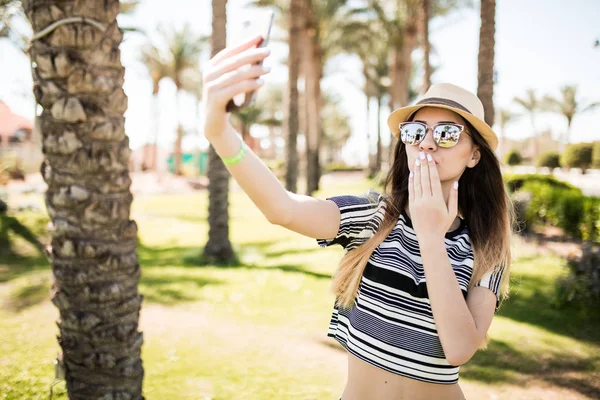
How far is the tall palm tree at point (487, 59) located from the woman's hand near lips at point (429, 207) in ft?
23.6

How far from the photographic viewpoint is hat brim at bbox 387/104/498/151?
196 centimetres

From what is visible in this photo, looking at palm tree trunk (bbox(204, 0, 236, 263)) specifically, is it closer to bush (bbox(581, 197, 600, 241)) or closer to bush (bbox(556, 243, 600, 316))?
bush (bbox(556, 243, 600, 316))

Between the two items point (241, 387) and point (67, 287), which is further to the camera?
point (241, 387)

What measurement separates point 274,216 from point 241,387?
2.99 metres

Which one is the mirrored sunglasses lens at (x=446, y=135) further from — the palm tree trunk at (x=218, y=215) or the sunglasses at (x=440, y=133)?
the palm tree trunk at (x=218, y=215)

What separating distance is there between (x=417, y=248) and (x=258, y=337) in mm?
3761

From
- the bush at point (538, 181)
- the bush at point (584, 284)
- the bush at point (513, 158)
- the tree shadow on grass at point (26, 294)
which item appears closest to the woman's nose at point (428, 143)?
the tree shadow on grass at point (26, 294)

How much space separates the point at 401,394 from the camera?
1.84m

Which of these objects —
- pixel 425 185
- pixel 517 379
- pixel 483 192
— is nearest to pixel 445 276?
pixel 425 185

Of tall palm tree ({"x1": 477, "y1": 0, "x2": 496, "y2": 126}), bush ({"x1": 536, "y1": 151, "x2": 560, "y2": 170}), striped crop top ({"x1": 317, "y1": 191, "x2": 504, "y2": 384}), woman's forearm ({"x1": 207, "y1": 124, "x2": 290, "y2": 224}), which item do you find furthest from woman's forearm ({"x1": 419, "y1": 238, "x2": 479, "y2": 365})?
bush ({"x1": 536, "y1": 151, "x2": 560, "y2": 170})

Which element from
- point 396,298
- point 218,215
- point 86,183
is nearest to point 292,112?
point 218,215

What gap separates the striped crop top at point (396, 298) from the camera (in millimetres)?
1819

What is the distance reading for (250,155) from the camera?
1.49 m

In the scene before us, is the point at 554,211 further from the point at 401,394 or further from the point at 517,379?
the point at 401,394
